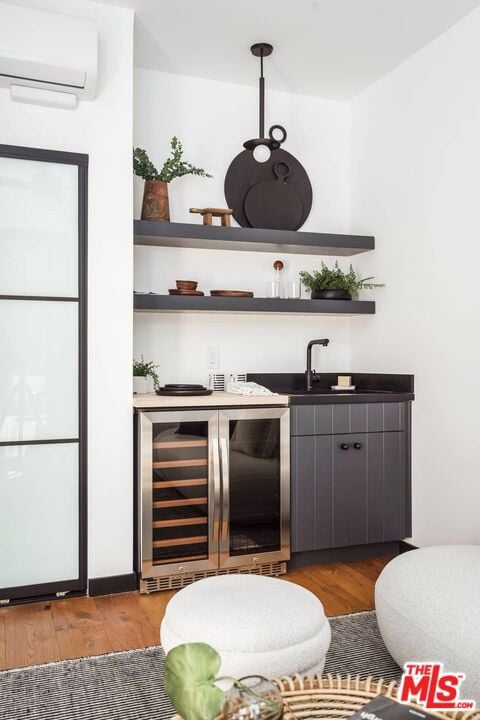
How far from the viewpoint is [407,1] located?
2.92 m

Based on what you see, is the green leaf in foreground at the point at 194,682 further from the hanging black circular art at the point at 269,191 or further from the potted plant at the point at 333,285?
the hanging black circular art at the point at 269,191

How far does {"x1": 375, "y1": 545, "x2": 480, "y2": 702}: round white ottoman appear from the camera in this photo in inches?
70.2

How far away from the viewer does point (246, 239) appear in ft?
11.6

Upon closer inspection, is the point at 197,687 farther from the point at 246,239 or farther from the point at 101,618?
the point at 246,239

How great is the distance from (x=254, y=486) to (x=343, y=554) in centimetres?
71

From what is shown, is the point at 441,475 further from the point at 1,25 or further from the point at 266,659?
the point at 1,25

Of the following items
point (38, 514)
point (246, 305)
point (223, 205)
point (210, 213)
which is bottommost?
point (38, 514)

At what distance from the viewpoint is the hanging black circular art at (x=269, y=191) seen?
382cm

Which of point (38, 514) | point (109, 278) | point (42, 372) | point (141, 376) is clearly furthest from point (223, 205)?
point (38, 514)

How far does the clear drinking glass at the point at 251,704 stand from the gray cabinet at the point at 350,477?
7.31 ft

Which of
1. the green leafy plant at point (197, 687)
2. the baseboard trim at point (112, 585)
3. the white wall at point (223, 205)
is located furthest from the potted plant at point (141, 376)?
the green leafy plant at point (197, 687)

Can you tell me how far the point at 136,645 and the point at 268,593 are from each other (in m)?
0.81

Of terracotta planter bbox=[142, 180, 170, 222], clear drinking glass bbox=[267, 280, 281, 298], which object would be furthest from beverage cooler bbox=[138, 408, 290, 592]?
terracotta planter bbox=[142, 180, 170, 222]

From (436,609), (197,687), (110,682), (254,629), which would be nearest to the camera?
(197,687)
